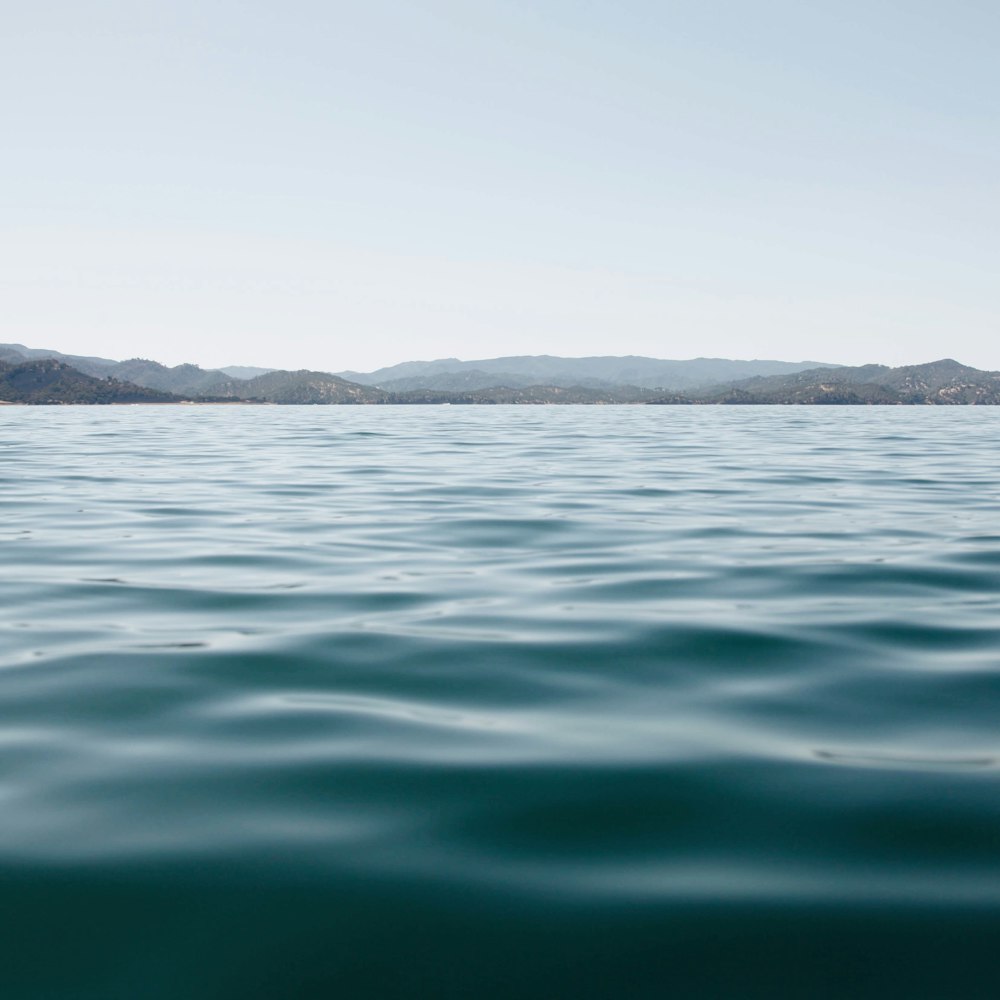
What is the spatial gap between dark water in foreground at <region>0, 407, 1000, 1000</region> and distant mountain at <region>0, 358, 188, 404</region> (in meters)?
156

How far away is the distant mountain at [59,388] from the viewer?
6186 inches

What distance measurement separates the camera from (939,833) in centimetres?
345

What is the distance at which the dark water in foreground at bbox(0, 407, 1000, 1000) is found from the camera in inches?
107

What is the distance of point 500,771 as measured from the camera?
4074 millimetres

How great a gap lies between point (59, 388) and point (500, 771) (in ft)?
588

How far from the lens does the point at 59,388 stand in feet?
543

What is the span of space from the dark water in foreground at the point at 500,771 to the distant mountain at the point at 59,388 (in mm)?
156491

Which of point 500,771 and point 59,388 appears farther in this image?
point 59,388

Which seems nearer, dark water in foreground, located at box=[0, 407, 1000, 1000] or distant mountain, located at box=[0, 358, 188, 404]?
dark water in foreground, located at box=[0, 407, 1000, 1000]

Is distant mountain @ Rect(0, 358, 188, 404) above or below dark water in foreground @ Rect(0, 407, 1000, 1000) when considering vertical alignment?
above

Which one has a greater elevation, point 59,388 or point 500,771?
point 59,388

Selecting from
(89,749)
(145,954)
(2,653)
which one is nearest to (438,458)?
(2,653)

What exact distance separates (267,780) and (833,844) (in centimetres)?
218

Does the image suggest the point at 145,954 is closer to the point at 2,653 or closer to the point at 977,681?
the point at 2,653
